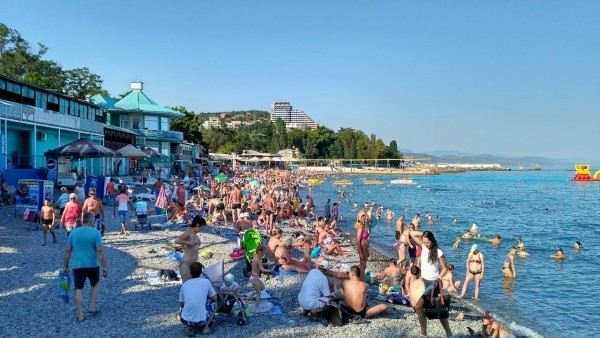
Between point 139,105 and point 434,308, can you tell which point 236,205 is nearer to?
point 434,308

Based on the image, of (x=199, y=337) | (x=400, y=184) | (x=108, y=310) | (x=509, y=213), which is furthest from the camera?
(x=400, y=184)

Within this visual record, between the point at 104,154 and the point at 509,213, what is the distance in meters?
27.2

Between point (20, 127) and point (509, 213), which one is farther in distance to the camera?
point (509, 213)

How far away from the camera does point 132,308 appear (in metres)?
7.69

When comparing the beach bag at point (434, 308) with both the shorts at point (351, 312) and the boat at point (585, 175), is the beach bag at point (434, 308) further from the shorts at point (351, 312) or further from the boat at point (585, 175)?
the boat at point (585, 175)

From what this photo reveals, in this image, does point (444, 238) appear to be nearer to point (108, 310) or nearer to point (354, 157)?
point (108, 310)

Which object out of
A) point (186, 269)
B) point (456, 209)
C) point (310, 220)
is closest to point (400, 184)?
point (456, 209)

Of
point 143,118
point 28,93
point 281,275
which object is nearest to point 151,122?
point 143,118

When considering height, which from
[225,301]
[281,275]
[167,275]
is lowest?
[281,275]

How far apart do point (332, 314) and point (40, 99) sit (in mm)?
24030

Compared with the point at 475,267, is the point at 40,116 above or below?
above

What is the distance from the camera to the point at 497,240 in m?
19.0

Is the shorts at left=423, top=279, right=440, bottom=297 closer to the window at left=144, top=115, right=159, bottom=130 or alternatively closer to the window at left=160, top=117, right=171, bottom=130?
the window at left=144, top=115, right=159, bottom=130

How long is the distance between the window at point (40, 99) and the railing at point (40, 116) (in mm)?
1787
